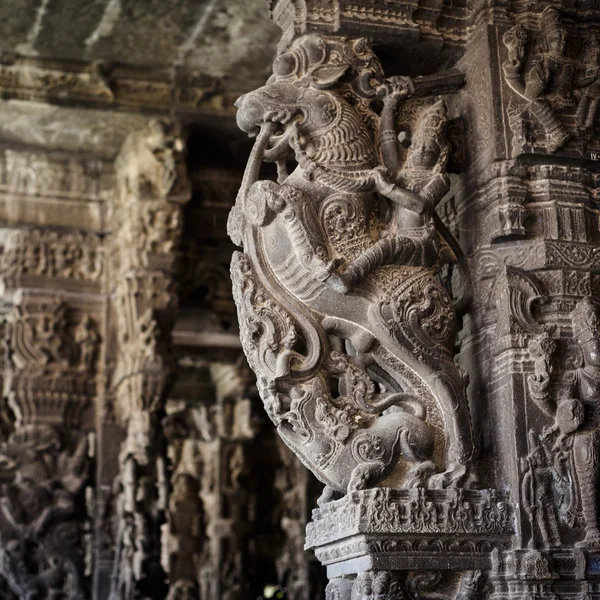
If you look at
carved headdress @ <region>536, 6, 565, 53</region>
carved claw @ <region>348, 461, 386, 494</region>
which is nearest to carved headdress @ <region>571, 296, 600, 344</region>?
carved claw @ <region>348, 461, 386, 494</region>

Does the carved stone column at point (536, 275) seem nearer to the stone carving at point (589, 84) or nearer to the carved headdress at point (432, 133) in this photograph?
the stone carving at point (589, 84)

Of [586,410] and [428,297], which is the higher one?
[428,297]

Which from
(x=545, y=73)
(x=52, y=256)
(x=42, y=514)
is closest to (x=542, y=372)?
(x=545, y=73)

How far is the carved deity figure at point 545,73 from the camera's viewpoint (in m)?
5.26

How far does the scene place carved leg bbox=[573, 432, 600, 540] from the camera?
4.71 m

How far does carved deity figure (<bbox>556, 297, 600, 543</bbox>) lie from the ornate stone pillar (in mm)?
10

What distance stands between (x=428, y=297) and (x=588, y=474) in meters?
1.02

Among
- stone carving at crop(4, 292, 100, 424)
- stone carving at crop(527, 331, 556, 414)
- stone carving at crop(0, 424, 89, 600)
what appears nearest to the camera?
stone carving at crop(527, 331, 556, 414)

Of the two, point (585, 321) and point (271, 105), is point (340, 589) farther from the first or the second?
point (271, 105)

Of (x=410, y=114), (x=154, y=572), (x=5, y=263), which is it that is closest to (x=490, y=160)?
(x=410, y=114)

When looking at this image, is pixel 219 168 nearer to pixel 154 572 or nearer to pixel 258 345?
pixel 154 572

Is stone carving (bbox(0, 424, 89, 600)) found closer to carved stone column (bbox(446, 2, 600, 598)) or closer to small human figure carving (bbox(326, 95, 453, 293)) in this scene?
carved stone column (bbox(446, 2, 600, 598))

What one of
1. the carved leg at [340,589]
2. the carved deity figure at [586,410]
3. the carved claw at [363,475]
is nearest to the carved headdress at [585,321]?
the carved deity figure at [586,410]

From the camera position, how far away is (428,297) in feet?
15.8
